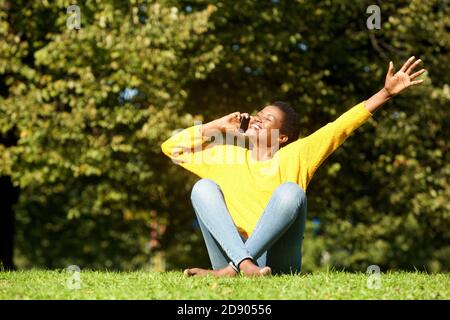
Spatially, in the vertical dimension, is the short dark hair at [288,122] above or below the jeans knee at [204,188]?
above

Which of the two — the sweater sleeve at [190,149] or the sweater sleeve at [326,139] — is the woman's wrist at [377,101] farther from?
the sweater sleeve at [190,149]

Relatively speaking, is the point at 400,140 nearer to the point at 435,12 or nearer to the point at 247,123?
the point at 435,12

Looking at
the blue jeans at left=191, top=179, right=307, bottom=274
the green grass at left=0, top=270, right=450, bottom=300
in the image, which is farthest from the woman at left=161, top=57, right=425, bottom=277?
the green grass at left=0, top=270, right=450, bottom=300

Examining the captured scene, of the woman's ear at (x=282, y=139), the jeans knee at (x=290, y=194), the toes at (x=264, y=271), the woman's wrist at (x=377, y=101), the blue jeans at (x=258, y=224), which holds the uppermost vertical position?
the woman's wrist at (x=377, y=101)

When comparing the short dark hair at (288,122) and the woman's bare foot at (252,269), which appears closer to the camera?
the woman's bare foot at (252,269)

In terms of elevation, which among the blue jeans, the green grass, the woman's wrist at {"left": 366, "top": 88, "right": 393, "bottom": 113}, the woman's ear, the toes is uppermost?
the woman's wrist at {"left": 366, "top": 88, "right": 393, "bottom": 113}

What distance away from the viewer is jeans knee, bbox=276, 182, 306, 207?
536 cm

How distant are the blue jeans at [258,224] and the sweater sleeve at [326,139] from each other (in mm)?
552

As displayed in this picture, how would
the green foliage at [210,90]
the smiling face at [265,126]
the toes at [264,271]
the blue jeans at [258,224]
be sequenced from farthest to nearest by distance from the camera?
the green foliage at [210,90] → the smiling face at [265,126] → the blue jeans at [258,224] → the toes at [264,271]

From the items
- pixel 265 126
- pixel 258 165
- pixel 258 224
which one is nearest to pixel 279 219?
pixel 258 224

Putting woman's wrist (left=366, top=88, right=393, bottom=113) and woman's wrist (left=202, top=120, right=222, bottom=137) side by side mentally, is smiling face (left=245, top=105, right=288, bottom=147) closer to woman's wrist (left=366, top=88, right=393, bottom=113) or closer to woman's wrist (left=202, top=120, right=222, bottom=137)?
woman's wrist (left=202, top=120, right=222, bottom=137)

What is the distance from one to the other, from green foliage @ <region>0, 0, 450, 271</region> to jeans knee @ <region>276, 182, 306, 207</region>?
6.05 meters

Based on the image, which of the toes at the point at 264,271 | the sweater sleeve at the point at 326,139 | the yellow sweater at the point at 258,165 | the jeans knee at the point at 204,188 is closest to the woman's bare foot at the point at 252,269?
the toes at the point at 264,271

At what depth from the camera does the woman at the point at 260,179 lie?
5.44m
